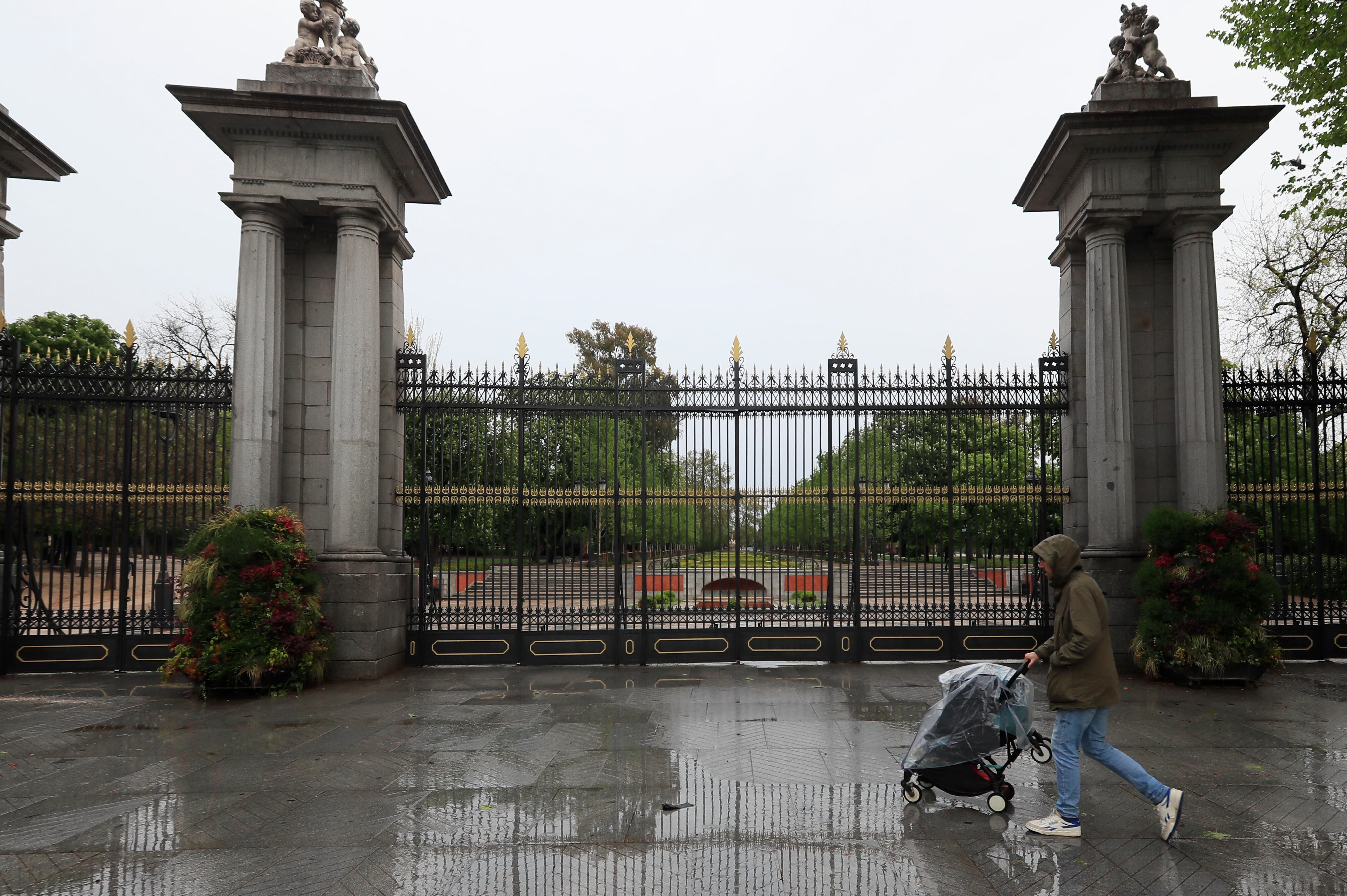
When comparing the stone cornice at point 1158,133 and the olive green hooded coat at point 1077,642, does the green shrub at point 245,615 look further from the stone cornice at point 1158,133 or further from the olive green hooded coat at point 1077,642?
the stone cornice at point 1158,133

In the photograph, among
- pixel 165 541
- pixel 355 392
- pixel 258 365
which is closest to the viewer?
pixel 258 365

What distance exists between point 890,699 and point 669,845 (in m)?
4.88

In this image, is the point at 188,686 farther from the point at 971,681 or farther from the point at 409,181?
the point at 971,681

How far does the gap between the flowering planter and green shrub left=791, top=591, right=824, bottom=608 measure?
4.68m

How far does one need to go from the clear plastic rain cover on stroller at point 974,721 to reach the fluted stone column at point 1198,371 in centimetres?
695

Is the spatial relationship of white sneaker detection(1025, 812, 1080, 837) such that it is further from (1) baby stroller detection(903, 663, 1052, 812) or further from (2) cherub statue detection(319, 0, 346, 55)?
(2) cherub statue detection(319, 0, 346, 55)

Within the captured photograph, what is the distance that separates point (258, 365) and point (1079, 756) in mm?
10240

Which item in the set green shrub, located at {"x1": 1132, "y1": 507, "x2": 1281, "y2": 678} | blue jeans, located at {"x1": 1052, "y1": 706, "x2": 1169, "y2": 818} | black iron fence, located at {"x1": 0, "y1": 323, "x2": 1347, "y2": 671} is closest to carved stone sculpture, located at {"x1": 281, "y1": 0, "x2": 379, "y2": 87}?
black iron fence, located at {"x1": 0, "y1": 323, "x2": 1347, "y2": 671}

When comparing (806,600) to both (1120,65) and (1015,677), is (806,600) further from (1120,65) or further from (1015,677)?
(1120,65)

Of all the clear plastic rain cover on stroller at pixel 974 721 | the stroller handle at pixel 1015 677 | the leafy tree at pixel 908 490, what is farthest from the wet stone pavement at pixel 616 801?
the leafy tree at pixel 908 490

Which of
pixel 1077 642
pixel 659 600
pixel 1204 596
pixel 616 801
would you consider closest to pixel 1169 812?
pixel 1077 642

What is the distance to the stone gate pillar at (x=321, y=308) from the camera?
1053cm

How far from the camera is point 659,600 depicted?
1213 centimetres

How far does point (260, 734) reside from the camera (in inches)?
305
